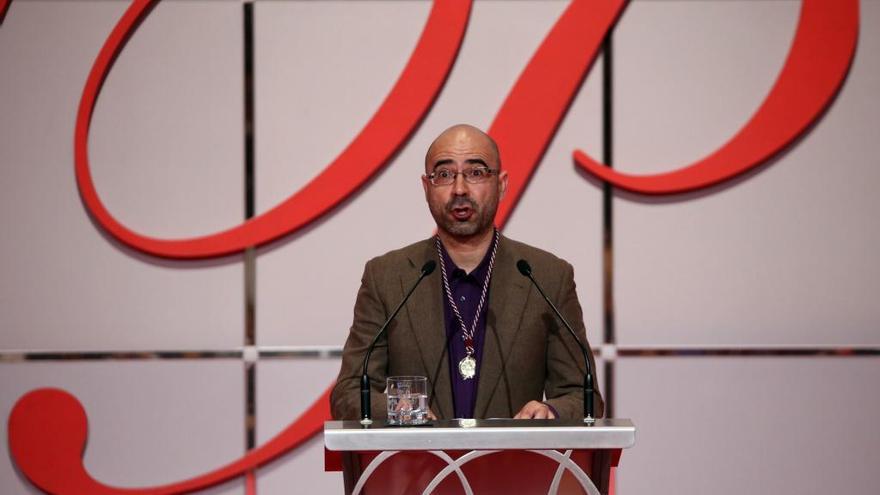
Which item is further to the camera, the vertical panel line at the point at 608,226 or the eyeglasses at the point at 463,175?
the vertical panel line at the point at 608,226

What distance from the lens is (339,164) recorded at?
A: 12.0 ft

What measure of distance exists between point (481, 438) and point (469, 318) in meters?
0.84

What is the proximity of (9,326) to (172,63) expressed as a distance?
1261 millimetres

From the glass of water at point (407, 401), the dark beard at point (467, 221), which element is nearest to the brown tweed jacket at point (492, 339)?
the dark beard at point (467, 221)

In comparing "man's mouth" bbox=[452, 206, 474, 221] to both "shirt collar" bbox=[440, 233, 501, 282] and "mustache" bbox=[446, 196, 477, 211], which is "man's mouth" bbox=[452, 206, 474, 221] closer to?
"mustache" bbox=[446, 196, 477, 211]

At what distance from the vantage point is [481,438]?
5.80 ft

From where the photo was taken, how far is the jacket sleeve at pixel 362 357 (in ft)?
7.66

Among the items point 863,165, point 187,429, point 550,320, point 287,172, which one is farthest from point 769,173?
point 187,429

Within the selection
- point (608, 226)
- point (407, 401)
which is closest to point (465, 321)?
point (407, 401)

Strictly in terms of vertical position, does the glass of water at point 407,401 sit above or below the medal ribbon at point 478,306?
below

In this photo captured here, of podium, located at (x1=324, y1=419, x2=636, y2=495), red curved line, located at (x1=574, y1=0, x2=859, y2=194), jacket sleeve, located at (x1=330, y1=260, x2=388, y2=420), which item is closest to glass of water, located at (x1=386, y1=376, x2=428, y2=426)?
podium, located at (x1=324, y1=419, x2=636, y2=495)

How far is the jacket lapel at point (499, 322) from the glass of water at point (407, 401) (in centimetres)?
57

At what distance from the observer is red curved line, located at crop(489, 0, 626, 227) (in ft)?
11.8

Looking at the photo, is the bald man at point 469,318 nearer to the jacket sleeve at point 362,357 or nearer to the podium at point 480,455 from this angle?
the jacket sleeve at point 362,357
